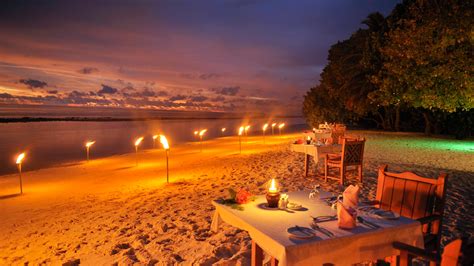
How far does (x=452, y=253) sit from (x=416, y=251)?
63cm

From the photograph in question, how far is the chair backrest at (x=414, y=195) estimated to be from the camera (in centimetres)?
352

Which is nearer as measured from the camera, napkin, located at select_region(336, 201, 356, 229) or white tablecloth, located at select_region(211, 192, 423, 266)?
white tablecloth, located at select_region(211, 192, 423, 266)

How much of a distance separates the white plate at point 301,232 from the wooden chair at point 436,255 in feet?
2.34

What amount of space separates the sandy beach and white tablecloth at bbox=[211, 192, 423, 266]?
1309 mm

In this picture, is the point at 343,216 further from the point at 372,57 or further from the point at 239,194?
the point at 372,57

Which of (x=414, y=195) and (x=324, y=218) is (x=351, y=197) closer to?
(x=324, y=218)

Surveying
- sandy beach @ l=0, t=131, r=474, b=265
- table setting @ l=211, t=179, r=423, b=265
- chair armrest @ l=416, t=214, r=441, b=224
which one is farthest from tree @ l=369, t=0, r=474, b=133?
table setting @ l=211, t=179, r=423, b=265

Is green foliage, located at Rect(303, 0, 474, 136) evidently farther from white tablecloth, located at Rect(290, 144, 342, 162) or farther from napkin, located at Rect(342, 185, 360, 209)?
napkin, located at Rect(342, 185, 360, 209)

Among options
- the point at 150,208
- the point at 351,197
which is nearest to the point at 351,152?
the point at 150,208

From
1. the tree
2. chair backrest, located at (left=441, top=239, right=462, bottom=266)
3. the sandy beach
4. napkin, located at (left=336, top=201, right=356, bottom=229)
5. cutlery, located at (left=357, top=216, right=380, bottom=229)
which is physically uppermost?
the tree

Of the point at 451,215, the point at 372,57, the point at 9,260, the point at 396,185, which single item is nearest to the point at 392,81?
the point at 372,57

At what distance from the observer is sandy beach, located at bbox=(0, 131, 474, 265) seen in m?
4.71

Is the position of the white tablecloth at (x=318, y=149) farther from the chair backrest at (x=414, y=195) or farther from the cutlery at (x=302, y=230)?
the cutlery at (x=302, y=230)

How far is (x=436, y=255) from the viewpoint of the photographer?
2.46m
